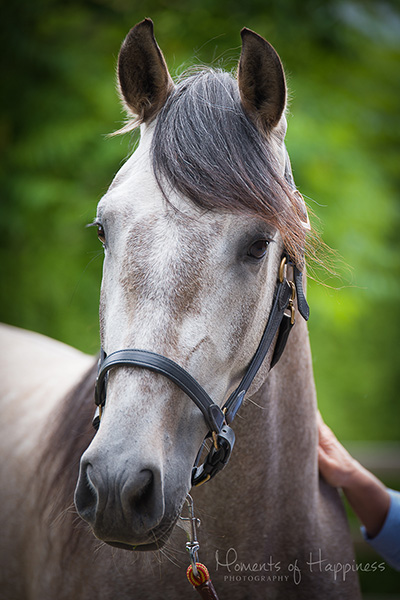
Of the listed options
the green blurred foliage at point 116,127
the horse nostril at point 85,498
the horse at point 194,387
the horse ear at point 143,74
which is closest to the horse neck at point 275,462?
the horse at point 194,387

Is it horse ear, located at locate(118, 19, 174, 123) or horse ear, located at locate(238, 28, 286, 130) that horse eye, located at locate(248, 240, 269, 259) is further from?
horse ear, located at locate(118, 19, 174, 123)

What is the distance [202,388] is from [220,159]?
694 millimetres

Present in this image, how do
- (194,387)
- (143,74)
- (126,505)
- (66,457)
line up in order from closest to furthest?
(126,505) < (194,387) < (143,74) < (66,457)

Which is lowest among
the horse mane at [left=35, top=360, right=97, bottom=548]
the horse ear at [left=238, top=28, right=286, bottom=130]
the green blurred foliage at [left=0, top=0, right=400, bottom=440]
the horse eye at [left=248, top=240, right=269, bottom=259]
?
the horse mane at [left=35, top=360, right=97, bottom=548]

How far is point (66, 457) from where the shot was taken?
2.09 metres

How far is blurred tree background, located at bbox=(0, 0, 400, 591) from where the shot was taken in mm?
4781

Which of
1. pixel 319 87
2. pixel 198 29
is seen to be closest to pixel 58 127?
pixel 198 29

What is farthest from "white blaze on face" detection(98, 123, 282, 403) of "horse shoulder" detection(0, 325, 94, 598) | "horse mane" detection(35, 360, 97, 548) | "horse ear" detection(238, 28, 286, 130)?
"horse shoulder" detection(0, 325, 94, 598)

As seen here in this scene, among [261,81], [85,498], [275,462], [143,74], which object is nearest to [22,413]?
[275,462]

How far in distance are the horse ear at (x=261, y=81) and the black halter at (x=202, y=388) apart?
1.56 feet

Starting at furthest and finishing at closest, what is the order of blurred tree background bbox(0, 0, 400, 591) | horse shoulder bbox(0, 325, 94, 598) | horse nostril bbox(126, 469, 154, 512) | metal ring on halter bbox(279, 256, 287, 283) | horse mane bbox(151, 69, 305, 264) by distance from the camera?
1. blurred tree background bbox(0, 0, 400, 591)
2. horse shoulder bbox(0, 325, 94, 598)
3. metal ring on halter bbox(279, 256, 287, 283)
4. horse mane bbox(151, 69, 305, 264)
5. horse nostril bbox(126, 469, 154, 512)

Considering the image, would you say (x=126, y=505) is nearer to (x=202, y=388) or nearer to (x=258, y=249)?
(x=202, y=388)

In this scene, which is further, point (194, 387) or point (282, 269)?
point (282, 269)

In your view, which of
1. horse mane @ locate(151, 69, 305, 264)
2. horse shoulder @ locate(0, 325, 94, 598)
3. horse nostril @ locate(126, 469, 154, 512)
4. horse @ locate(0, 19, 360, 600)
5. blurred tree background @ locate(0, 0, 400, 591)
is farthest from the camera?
blurred tree background @ locate(0, 0, 400, 591)
